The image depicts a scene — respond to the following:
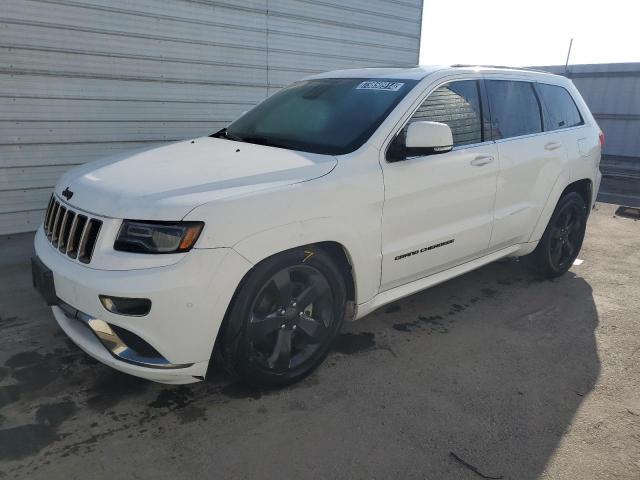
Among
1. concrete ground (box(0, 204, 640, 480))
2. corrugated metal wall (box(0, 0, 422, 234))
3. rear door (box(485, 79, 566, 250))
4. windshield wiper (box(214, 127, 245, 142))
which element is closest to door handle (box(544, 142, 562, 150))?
rear door (box(485, 79, 566, 250))

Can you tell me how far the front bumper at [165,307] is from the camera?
2.25 m

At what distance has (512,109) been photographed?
3.98m

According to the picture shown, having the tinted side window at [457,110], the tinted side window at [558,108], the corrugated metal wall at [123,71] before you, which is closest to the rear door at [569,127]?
the tinted side window at [558,108]

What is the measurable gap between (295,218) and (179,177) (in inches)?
25.3

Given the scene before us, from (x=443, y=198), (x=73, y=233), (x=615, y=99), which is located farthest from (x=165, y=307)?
(x=615, y=99)

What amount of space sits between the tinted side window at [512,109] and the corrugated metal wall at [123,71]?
4.07 meters

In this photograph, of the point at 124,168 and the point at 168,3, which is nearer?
the point at 124,168

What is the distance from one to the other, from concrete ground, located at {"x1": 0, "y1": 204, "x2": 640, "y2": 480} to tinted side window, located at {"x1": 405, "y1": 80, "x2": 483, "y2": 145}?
1.38 metres

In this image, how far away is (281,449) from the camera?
7.83ft

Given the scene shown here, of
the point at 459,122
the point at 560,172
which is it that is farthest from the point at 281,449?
the point at 560,172

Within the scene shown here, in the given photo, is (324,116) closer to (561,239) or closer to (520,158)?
(520,158)

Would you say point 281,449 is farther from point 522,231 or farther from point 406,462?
point 522,231

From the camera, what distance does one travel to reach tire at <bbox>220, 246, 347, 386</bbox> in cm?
251

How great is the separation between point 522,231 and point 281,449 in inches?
108
